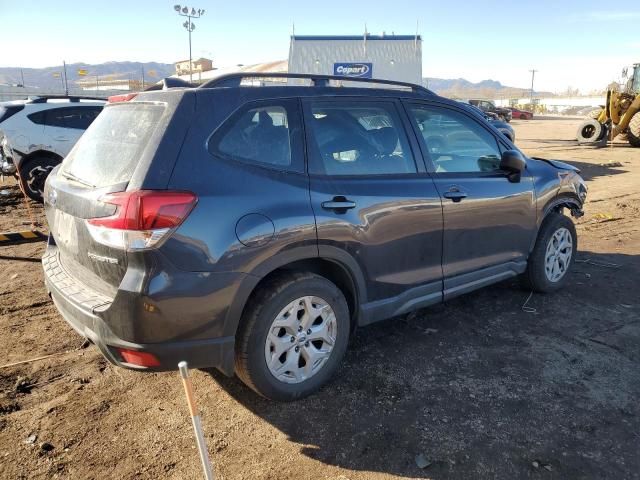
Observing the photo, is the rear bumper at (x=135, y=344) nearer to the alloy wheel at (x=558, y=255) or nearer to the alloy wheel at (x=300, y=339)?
the alloy wheel at (x=300, y=339)

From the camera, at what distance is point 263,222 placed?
106 inches

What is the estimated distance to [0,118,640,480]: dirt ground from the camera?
8.41 ft

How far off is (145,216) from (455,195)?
2217 millimetres

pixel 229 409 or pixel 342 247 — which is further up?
pixel 342 247

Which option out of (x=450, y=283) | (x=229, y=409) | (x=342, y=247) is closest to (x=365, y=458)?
(x=229, y=409)

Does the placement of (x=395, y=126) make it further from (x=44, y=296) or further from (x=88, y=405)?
(x=44, y=296)

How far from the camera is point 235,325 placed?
2688mm

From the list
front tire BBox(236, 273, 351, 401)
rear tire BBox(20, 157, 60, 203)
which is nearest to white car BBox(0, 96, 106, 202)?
rear tire BBox(20, 157, 60, 203)

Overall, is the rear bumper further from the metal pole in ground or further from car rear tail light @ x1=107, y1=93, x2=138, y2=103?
car rear tail light @ x1=107, y1=93, x2=138, y2=103

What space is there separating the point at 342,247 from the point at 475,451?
1.31 meters

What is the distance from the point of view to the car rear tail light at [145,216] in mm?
2408

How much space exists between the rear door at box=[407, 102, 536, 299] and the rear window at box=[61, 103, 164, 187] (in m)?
1.87

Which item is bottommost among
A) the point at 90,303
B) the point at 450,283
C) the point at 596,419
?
the point at 596,419

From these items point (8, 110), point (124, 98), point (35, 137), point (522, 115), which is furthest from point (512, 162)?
point (522, 115)
